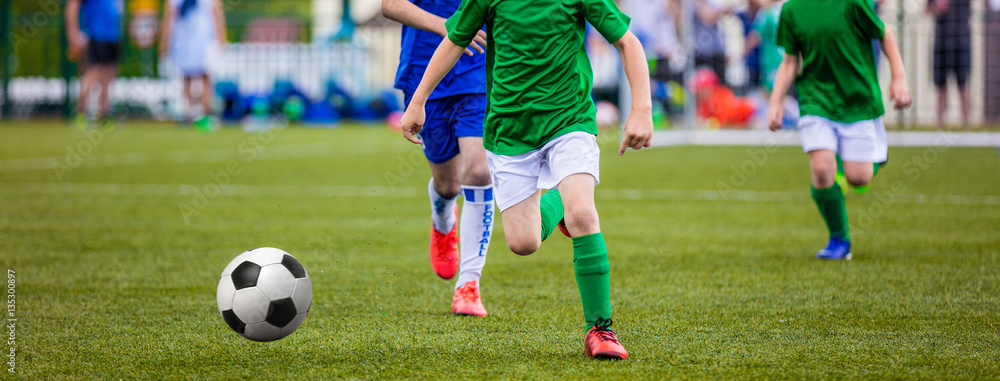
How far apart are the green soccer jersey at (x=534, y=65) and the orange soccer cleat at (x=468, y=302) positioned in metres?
0.84

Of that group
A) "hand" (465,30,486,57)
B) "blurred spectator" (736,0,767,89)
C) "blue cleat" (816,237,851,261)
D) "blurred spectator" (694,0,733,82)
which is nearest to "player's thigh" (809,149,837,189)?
"blue cleat" (816,237,851,261)

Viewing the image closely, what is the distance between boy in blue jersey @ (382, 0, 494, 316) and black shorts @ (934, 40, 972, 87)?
12218 mm

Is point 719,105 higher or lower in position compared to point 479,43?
lower

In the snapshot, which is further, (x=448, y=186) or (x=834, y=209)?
(x=834, y=209)

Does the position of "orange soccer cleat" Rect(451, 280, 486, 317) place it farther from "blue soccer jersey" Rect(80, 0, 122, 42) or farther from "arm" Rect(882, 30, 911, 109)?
"blue soccer jersey" Rect(80, 0, 122, 42)

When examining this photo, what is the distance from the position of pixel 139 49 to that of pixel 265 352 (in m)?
21.7

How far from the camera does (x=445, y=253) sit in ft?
15.3

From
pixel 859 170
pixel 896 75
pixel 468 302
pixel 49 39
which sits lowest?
pixel 468 302

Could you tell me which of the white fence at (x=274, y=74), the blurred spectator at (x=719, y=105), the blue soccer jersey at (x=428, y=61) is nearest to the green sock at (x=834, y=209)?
the blue soccer jersey at (x=428, y=61)

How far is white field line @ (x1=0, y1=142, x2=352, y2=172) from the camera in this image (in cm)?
1149

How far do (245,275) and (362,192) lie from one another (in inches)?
225

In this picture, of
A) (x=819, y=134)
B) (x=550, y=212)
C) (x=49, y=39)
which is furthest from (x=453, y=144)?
(x=49, y=39)

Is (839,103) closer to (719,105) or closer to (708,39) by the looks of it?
(708,39)

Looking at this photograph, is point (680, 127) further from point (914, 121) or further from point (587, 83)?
point (587, 83)
